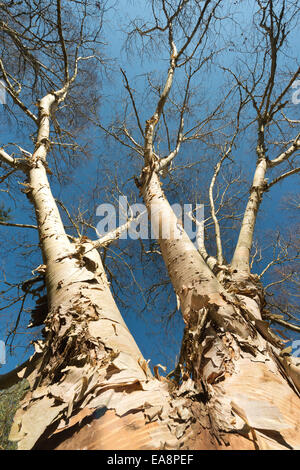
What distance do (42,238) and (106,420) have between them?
1.56 m

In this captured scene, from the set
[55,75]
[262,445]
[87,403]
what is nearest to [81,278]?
[87,403]

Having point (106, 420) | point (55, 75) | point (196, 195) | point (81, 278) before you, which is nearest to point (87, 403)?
point (106, 420)

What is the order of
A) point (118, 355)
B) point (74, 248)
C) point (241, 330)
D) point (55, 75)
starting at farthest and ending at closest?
point (55, 75) < point (74, 248) < point (241, 330) < point (118, 355)

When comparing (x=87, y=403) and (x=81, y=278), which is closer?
(x=87, y=403)

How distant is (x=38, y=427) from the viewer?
79cm

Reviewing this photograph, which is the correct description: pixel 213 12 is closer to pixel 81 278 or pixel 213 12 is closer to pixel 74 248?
pixel 74 248

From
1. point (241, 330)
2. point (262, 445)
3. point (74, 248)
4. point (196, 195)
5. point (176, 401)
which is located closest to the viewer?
point (262, 445)

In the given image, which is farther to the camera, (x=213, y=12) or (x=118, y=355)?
(x=213, y=12)

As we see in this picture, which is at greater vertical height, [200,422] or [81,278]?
[81,278]

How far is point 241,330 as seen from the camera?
129cm

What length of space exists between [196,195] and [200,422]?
4.55 m

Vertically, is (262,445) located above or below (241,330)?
below

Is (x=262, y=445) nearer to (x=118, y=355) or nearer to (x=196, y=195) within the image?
(x=118, y=355)
